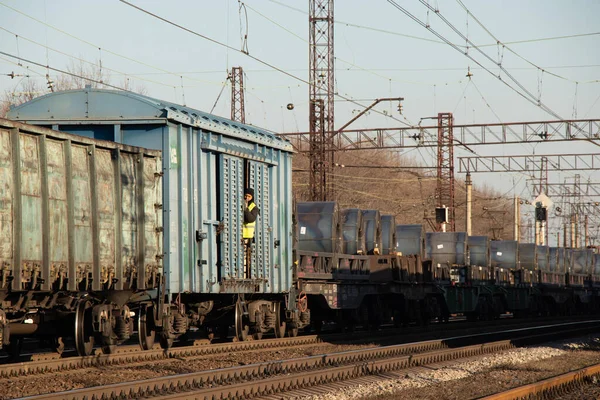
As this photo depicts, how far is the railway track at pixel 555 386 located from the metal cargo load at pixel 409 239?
17173 millimetres

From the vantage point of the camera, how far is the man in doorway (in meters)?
17.0

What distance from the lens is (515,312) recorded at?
41.4 meters

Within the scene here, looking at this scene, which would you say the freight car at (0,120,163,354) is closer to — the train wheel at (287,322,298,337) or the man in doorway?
the man in doorway

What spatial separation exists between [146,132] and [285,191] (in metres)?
5.03

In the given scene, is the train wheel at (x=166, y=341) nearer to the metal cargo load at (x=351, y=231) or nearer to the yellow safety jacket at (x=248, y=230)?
the yellow safety jacket at (x=248, y=230)

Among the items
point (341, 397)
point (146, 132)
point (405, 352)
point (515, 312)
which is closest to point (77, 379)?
point (341, 397)

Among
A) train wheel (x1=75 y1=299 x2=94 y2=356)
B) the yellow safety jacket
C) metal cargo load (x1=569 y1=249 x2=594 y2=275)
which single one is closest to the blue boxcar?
the yellow safety jacket

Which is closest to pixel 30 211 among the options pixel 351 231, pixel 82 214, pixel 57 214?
pixel 57 214

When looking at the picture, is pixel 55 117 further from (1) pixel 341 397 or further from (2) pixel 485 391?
(2) pixel 485 391

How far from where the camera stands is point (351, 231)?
Answer: 25.5 metres

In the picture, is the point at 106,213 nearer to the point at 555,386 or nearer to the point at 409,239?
the point at 555,386

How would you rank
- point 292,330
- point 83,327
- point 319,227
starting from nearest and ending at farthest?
point 83,327, point 292,330, point 319,227

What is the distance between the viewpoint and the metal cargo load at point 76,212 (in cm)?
1102

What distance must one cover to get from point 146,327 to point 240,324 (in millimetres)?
2874
